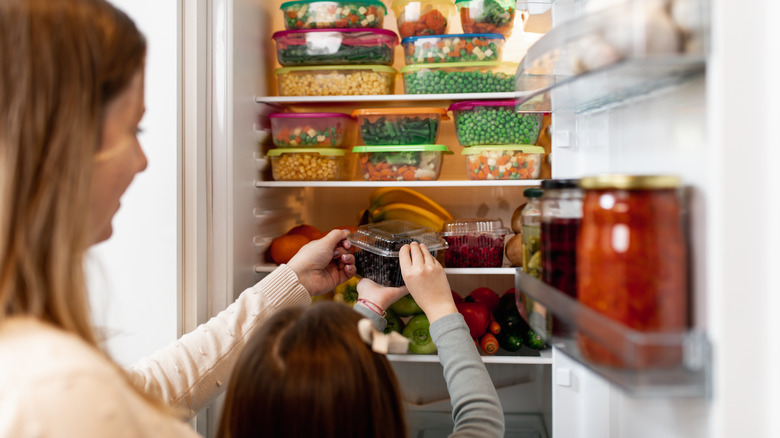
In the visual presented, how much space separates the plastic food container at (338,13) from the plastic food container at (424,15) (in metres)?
0.07

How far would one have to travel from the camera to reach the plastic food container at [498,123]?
1529mm

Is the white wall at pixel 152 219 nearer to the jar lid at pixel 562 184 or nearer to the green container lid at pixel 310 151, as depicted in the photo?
the green container lid at pixel 310 151

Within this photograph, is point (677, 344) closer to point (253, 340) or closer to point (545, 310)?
point (545, 310)

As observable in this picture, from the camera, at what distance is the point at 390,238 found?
1.44 metres

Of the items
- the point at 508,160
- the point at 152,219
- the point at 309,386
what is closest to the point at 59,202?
the point at 309,386

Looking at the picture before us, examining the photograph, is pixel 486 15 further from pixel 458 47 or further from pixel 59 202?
pixel 59 202

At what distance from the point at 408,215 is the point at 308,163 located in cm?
33

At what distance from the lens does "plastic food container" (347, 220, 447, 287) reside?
1.43 m

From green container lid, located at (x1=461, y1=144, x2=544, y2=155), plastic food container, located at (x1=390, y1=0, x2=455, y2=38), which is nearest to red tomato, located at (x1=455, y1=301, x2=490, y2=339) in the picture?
green container lid, located at (x1=461, y1=144, x2=544, y2=155)

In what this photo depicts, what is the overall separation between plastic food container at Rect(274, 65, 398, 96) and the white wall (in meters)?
0.36

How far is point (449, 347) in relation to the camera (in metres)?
1.16

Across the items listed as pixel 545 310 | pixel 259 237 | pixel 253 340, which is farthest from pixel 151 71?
pixel 545 310

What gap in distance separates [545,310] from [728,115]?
0.39 metres

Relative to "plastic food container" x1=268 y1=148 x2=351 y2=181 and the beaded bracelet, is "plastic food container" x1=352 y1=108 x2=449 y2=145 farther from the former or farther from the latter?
the beaded bracelet
